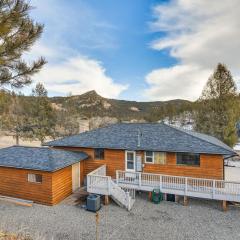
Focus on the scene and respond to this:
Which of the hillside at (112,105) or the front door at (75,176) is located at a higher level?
the hillside at (112,105)

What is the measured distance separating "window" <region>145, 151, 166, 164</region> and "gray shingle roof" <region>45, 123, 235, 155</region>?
22.3 inches

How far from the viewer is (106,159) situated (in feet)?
61.0

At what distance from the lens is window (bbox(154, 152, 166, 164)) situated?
17.1 m

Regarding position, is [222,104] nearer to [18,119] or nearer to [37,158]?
[37,158]

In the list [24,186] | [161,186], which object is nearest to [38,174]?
[24,186]

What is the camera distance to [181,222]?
42.1 ft

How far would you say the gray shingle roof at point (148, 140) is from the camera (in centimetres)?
1623

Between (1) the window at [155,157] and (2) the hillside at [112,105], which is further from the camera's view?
(2) the hillside at [112,105]

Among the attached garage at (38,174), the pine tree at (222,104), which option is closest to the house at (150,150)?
the attached garage at (38,174)

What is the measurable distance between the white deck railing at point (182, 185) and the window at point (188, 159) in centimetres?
120

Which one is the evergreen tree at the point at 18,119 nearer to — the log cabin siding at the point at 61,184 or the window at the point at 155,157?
the log cabin siding at the point at 61,184

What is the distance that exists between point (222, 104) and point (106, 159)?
66.3 ft

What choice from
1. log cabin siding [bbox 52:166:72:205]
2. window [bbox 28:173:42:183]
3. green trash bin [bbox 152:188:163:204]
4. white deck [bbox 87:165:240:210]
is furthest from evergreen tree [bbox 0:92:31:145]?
green trash bin [bbox 152:188:163:204]

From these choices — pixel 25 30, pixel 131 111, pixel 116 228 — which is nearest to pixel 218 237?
pixel 116 228
